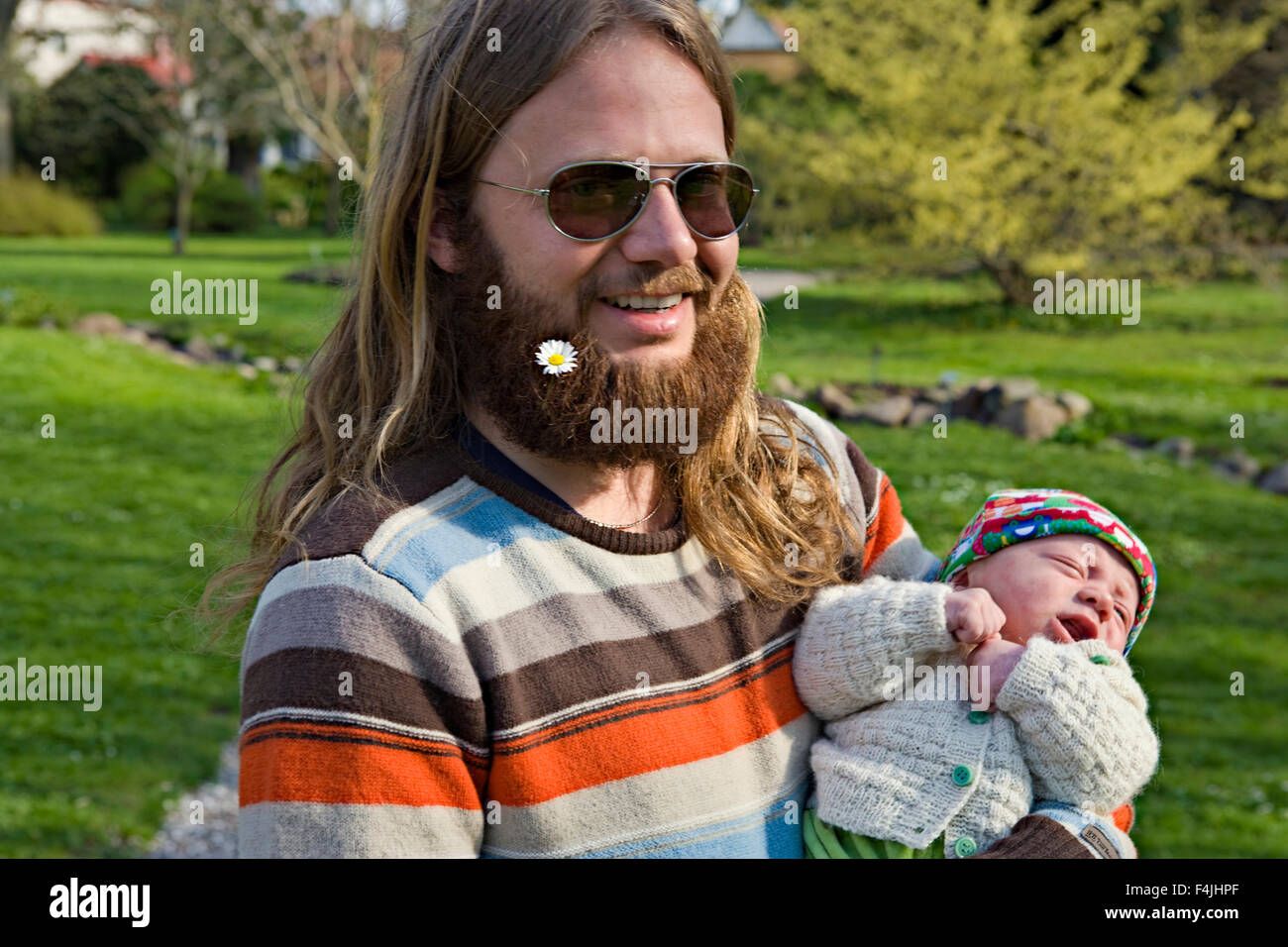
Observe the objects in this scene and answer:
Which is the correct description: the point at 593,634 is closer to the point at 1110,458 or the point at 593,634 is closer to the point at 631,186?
the point at 631,186

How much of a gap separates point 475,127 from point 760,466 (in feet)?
2.68

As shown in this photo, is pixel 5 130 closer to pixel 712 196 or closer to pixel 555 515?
pixel 712 196

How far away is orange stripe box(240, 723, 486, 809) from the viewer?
1576 mm

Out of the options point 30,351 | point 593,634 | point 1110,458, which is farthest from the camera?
point 30,351

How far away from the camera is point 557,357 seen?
1.97 metres

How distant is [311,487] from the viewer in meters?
1.97

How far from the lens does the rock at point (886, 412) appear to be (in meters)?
9.95

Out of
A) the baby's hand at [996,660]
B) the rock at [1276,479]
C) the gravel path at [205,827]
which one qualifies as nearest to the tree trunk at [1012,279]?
the rock at [1276,479]

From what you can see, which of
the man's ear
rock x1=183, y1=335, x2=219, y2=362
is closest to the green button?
the man's ear

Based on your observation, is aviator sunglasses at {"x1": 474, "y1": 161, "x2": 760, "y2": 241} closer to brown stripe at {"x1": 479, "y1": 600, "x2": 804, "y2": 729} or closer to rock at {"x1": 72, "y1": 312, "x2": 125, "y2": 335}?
brown stripe at {"x1": 479, "y1": 600, "x2": 804, "y2": 729}

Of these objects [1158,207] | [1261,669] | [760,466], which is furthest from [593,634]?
[1158,207]

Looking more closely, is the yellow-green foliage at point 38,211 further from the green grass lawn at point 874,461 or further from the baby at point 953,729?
the baby at point 953,729

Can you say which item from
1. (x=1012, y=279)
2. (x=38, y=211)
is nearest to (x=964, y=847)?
(x=1012, y=279)

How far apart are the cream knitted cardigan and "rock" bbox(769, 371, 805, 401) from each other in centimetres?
776
